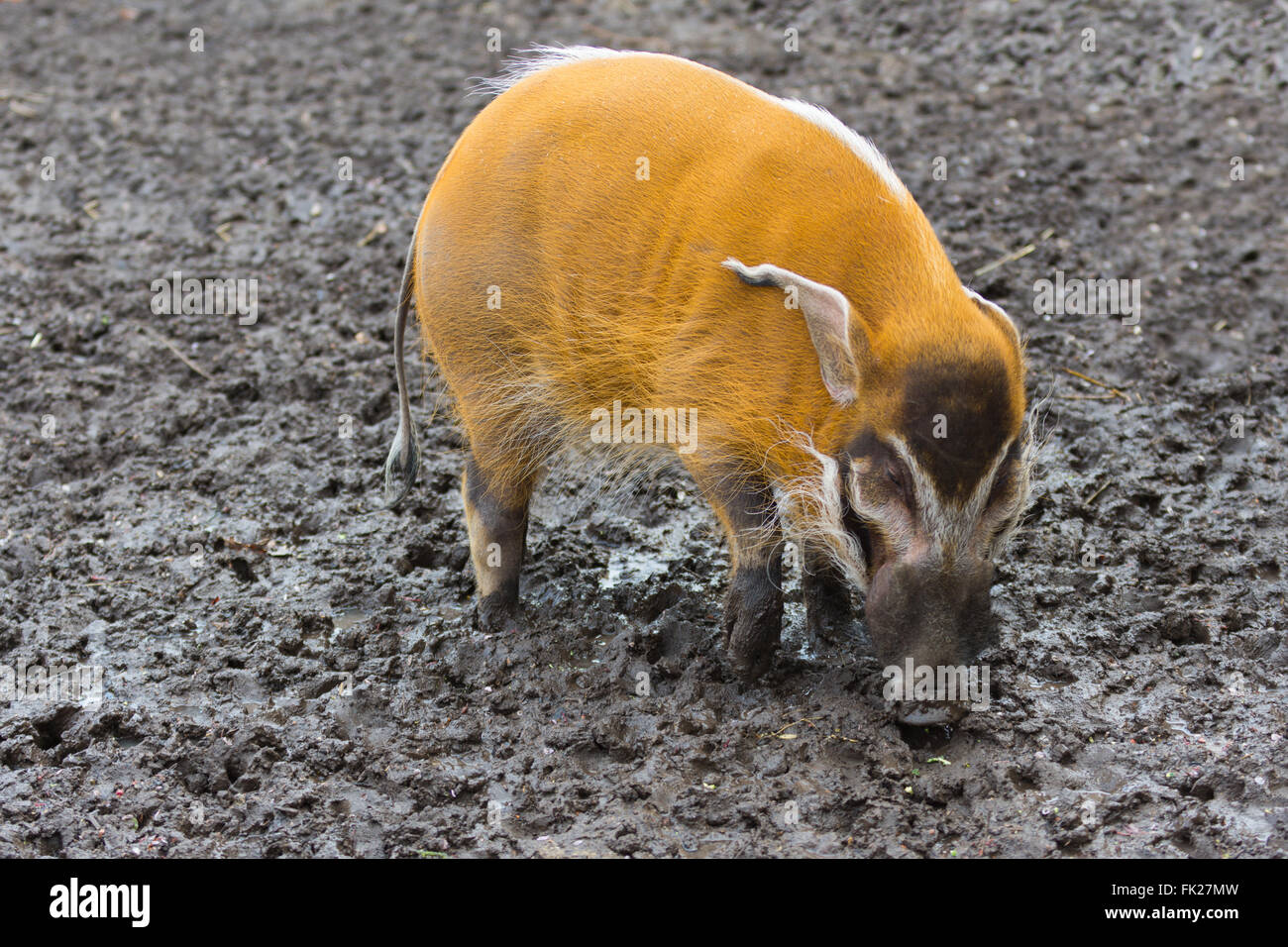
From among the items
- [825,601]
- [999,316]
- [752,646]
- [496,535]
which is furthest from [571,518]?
[999,316]

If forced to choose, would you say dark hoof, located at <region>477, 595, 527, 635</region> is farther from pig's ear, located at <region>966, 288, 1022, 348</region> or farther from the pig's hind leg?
pig's ear, located at <region>966, 288, 1022, 348</region>

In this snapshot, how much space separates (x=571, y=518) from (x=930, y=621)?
2.07 m

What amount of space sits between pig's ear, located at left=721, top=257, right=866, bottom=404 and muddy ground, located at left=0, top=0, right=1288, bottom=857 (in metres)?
1.10

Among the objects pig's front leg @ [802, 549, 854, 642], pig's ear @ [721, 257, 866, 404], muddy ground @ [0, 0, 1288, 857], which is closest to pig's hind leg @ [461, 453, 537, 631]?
muddy ground @ [0, 0, 1288, 857]

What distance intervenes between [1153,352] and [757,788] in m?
3.30

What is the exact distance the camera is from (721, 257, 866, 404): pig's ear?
3.59 m

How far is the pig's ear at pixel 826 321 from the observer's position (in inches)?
141

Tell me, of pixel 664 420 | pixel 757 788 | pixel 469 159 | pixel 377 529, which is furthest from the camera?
pixel 377 529

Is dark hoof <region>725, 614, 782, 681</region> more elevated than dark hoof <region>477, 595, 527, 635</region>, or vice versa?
dark hoof <region>477, 595, 527, 635</region>

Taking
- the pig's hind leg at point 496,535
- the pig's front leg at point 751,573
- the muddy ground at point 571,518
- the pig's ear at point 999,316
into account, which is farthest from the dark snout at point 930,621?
the pig's hind leg at point 496,535

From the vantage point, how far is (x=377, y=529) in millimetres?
5188

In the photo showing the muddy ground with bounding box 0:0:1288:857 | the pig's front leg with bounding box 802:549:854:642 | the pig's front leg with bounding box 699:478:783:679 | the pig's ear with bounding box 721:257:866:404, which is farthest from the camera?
the pig's front leg with bounding box 802:549:854:642
